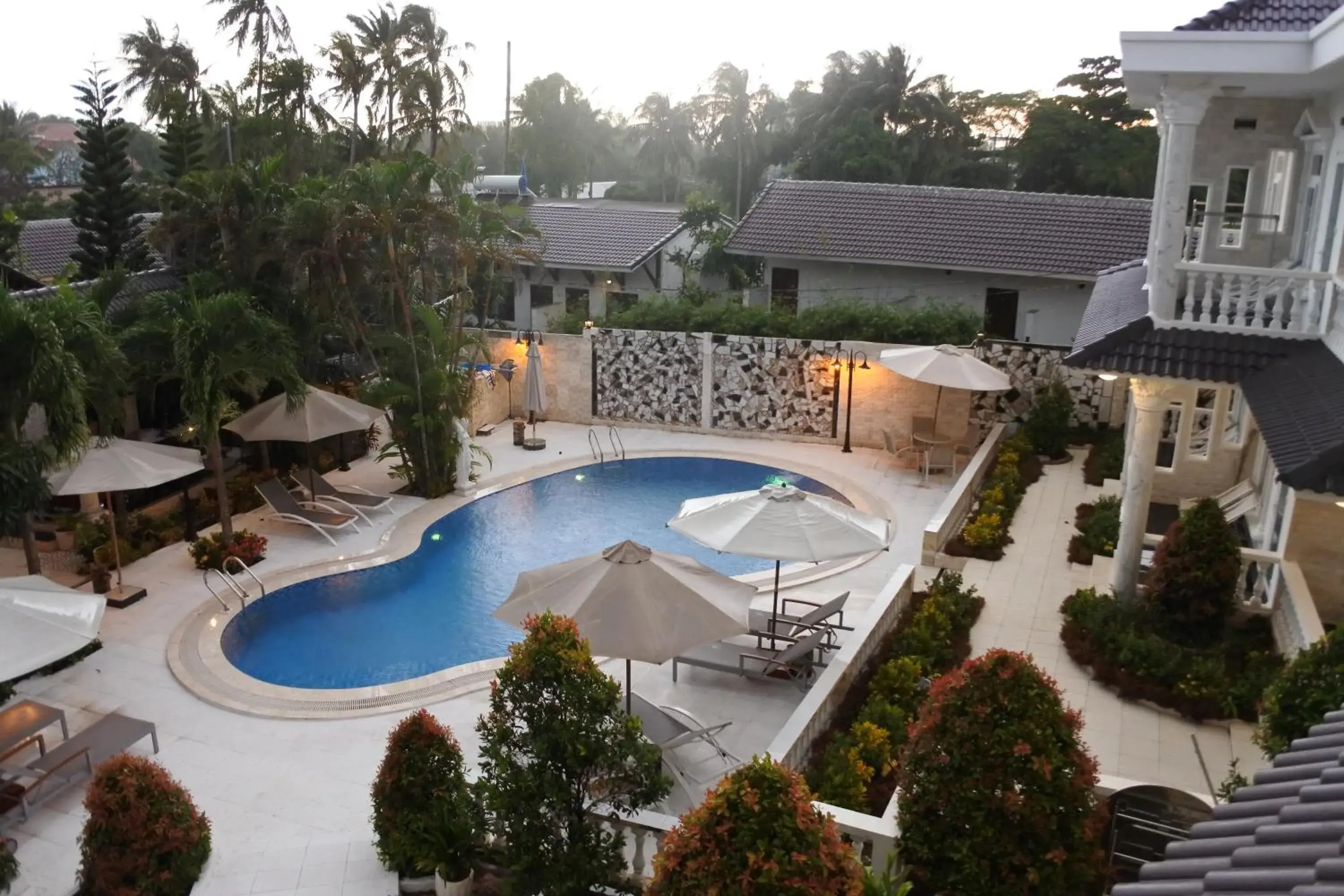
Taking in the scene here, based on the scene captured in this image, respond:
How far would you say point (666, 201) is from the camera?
64062 mm

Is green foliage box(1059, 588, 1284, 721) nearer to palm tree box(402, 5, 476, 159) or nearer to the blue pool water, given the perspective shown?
the blue pool water

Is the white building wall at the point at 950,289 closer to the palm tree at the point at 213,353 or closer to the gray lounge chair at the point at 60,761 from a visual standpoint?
the palm tree at the point at 213,353

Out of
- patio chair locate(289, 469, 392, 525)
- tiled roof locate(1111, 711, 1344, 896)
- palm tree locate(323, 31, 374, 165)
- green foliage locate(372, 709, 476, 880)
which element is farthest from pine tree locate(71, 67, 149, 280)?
tiled roof locate(1111, 711, 1344, 896)

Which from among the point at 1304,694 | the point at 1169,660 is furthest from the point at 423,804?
the point at 1169,660

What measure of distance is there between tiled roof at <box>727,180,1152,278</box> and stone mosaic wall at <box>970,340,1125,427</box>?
14.4ft

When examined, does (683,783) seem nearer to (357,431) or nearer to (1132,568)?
(1132,568)

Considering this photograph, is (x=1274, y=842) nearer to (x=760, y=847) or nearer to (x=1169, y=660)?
(x=760, y=847)

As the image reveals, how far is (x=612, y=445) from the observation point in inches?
856

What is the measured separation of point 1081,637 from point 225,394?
40.2 feet

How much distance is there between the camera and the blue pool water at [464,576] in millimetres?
12914

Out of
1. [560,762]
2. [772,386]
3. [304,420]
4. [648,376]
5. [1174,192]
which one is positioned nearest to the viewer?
[560,762]

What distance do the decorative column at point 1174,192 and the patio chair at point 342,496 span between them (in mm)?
12385

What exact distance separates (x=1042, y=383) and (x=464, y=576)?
39.7ft

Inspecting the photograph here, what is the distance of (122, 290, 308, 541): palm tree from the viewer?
47.4 ft
